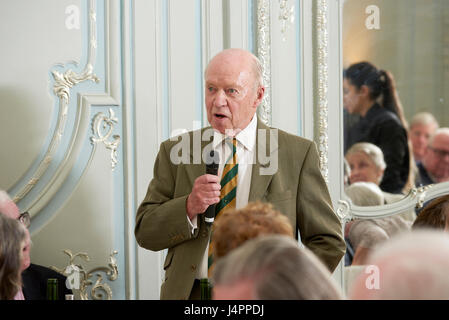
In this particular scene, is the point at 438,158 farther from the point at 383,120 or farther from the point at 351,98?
the point at 351,98

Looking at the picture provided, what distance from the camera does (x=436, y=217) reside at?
9.94 feet

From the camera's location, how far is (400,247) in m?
1.21

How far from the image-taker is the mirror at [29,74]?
380 centimetres

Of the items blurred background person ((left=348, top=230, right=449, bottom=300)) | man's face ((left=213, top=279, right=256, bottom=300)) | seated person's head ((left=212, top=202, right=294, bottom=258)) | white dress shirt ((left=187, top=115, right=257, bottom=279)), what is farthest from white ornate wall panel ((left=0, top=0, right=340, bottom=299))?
blurred background person ((left=348, top=230, right=449, bottom=300))

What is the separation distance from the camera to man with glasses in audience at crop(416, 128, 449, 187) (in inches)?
173

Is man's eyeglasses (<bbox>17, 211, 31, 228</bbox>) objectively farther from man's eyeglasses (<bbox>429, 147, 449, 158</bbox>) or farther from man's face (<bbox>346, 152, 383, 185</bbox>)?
man's eyeglasses (<bbox>429, 147, 449, 158</bbox>)

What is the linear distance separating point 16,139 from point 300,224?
1583 millimetres

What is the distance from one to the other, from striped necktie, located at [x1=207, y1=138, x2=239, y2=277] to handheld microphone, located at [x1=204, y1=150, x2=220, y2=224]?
112 millimetres

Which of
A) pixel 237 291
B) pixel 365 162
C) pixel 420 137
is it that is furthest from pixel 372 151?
pixel 237 291

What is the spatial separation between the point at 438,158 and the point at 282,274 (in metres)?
3.33
